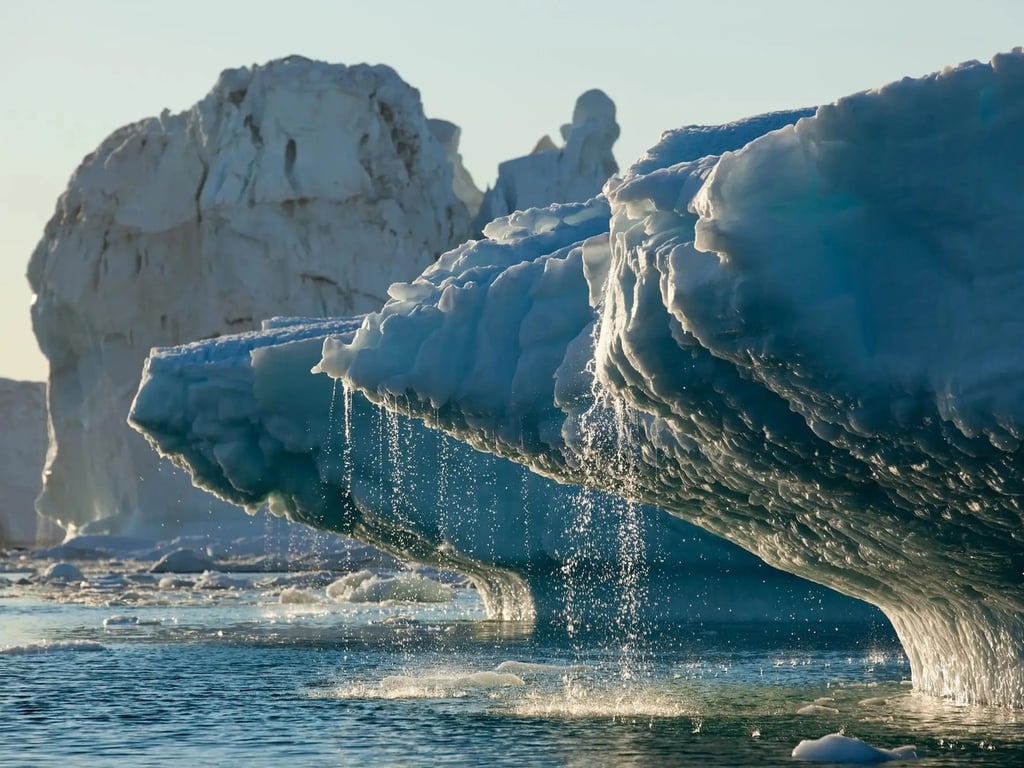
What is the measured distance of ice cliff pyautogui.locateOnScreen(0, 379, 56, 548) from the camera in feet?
257

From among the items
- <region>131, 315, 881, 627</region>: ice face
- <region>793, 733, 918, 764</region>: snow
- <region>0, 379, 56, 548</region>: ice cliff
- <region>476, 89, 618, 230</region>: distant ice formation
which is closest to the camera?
<region>793, 733, 918, 764</region>: snow

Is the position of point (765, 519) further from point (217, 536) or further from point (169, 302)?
point (169, 302)

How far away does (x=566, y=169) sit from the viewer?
57688mm

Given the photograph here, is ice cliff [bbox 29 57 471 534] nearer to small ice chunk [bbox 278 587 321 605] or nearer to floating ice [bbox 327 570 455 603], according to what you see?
floating ice [bbox 327 570 455 603]

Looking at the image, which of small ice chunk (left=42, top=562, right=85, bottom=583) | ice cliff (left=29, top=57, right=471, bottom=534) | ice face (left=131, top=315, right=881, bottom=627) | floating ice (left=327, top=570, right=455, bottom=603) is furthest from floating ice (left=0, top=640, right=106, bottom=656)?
ice cliff (left=29, top=57, right=471, bottom=534)

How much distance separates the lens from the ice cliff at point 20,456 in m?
78.2

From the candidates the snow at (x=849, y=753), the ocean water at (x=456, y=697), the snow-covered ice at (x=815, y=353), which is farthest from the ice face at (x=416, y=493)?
the snow at (x=849, y=753)

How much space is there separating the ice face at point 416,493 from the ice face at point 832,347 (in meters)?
8.64

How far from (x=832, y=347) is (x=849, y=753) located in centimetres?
327

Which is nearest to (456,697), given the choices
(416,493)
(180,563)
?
(416,493)

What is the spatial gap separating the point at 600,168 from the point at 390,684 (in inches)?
1689

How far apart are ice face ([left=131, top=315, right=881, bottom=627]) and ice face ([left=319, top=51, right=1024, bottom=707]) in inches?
340

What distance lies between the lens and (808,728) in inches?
516

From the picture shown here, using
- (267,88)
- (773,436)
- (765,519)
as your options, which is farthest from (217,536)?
(773,436)
